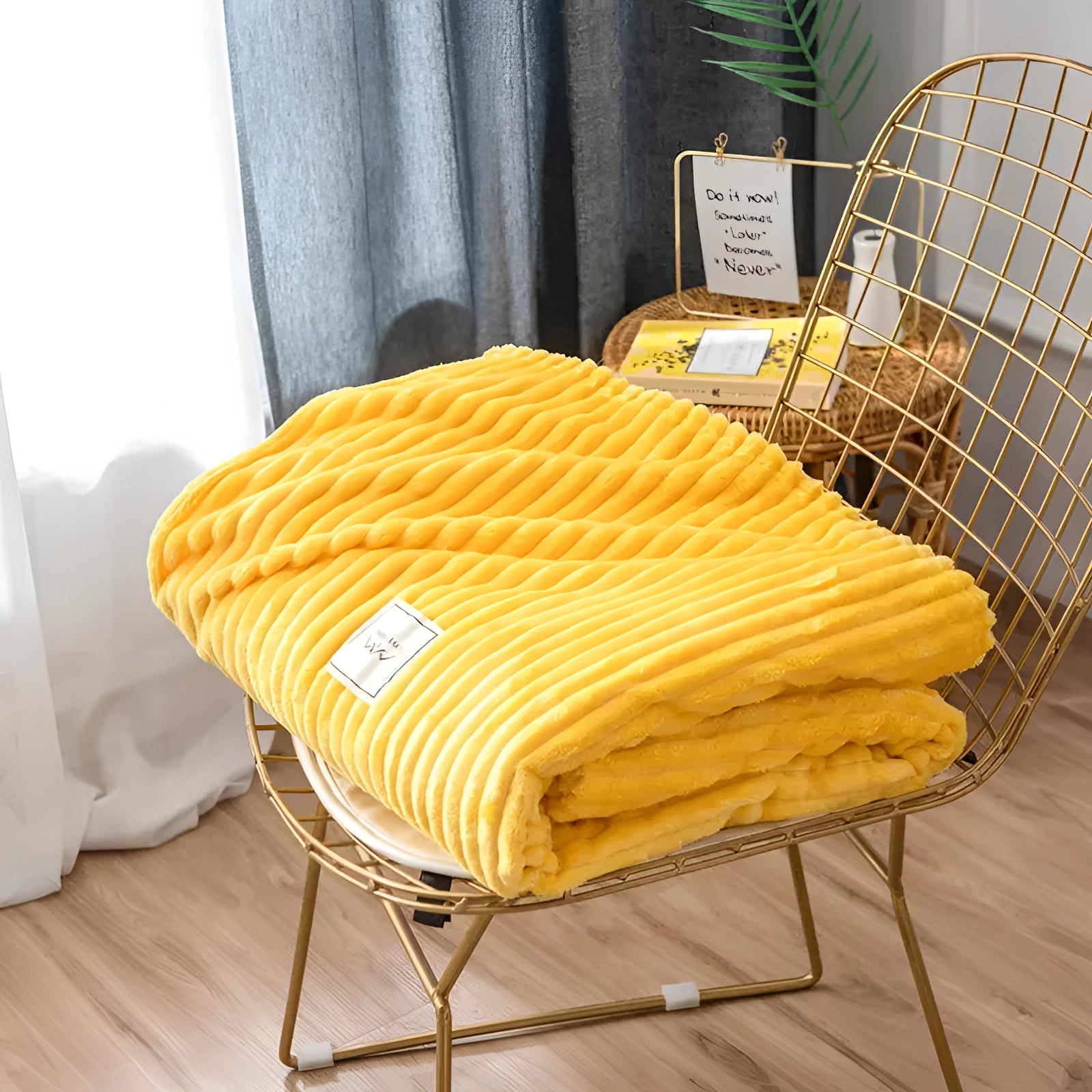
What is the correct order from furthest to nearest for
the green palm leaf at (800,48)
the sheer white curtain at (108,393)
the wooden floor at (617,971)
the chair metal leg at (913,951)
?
the green palm leaf at (800,48) < the sheer white curtain at (108,393) < the wooden floor at (617,971) < the chair metal leg at (913,951)

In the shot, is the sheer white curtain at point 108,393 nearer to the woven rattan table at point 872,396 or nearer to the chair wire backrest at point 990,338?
the woven rattan table at point 872,396

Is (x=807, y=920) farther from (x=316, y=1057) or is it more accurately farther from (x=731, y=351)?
(x=731, y=351)

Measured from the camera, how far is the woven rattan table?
163 cm

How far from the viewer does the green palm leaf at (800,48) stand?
70.0 inches

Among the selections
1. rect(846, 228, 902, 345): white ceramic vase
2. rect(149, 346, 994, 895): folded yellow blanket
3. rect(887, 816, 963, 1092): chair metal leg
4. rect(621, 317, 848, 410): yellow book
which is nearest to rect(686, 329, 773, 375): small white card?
rect(621, 317, 848, 410): yellow book

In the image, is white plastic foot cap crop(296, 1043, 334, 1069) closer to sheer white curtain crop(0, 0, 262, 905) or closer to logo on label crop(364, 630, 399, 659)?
sheer white curtain crop(0, 0, 262, 905)

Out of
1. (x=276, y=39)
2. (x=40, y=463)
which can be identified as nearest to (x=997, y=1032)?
(x=40, y=463)

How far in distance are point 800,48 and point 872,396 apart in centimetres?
58

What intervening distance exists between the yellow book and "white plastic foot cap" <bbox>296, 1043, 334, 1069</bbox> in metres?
0.77

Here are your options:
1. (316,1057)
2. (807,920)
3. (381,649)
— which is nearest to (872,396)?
(807,920)

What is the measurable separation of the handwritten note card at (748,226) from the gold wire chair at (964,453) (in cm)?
8

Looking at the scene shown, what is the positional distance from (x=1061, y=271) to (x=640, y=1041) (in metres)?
1.12

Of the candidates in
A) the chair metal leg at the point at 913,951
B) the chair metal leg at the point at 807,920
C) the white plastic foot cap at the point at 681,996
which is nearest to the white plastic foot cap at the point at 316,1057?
the white plastic foot cap at the point at 681,996

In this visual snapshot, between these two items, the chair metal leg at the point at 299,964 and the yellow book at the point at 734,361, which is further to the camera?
the yellow book at the point at 734,361
